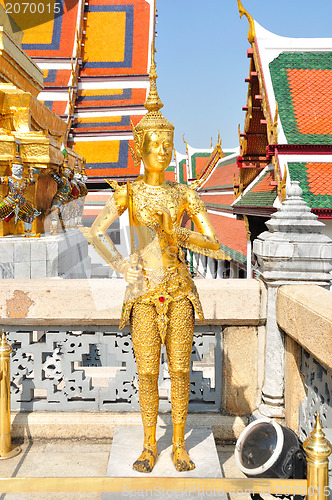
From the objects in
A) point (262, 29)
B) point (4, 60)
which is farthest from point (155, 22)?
point (4, 60)

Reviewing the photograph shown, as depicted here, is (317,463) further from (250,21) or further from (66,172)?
(250,21)

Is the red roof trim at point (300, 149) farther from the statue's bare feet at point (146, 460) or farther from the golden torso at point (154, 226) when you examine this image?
the statue's bare feet at point (146, 460)

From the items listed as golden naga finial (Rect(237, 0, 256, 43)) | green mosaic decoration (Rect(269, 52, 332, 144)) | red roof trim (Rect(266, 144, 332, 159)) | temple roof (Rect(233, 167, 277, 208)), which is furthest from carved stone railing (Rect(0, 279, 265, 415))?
golden naga finial (Rect(237, 0, 256, 43))

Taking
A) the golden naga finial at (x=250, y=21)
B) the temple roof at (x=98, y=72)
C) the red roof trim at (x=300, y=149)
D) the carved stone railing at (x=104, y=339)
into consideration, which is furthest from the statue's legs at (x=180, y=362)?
the temple roof at (x=98, y=72)

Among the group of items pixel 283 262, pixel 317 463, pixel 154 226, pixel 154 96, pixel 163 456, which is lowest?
pixel 163 456

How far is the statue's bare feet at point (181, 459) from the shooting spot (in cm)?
252

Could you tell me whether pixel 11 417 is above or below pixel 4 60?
below

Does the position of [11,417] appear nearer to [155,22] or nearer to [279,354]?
[279,354]

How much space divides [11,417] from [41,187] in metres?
5.21

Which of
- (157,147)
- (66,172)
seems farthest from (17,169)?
(157,147)

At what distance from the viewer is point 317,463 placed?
1701 mm

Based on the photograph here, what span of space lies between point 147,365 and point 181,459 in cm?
60

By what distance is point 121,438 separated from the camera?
289 cm

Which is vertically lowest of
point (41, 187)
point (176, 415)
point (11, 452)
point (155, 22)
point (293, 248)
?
point (11, 452)
